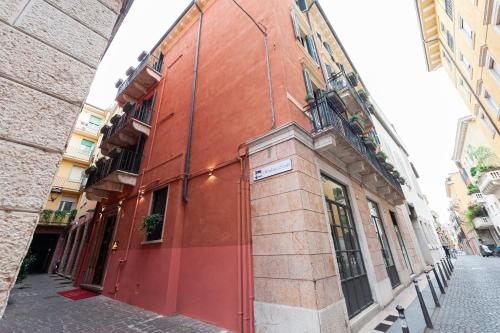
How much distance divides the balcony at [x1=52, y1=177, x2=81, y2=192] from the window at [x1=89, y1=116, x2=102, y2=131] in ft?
18.6

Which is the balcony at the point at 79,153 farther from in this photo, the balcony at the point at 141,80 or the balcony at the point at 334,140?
the balcony at the point at 334,140

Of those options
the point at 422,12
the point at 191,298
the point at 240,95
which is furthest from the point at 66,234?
the point at 422,12

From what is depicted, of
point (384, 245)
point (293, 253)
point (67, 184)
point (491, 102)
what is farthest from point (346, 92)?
point (67, 184)

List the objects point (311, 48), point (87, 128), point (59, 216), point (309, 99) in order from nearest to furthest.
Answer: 1. point (309, 99)
2. point (311, 48)
3. point (59, 216)
4. point (87, 128)

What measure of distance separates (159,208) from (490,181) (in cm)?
2486

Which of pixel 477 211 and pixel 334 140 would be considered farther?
pixel 477 211

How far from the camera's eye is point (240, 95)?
6.90 meters

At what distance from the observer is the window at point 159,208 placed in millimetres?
7082

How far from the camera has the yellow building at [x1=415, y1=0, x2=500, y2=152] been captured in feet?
34.3

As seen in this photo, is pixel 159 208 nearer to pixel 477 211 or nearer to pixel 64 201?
pixel 64 201

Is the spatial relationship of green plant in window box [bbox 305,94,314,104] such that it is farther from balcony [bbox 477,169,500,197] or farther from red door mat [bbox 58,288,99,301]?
balcony [bbox 477,169,500,197]

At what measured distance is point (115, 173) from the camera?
8789 millimetres

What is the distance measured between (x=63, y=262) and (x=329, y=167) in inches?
798

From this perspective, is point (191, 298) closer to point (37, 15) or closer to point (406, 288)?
point (37, 15)
